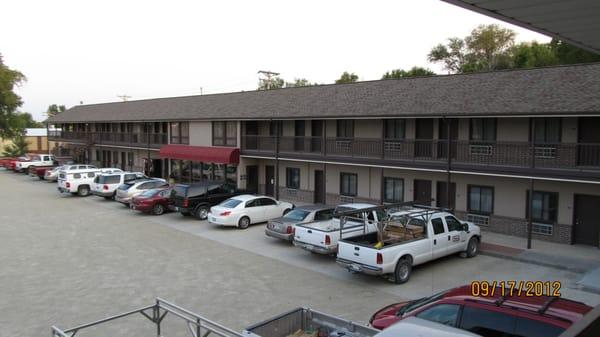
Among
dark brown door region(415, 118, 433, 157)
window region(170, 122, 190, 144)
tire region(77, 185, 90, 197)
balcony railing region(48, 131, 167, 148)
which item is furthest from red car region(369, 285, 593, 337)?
balcony railing region(48, 131, 167, 148)

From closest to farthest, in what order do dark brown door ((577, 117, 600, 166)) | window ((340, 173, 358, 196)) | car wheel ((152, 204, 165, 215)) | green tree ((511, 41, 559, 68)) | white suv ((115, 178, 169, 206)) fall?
dark brown door ((577, 117, 600, 166)) → car wheel ((152, 204, 165, 215)) → window ((340, 173, 358, 196)) → white suv ((115, 178, 169, 206)) → green tree ((511, 41, 559, 68))

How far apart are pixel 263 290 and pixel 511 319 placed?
738 centimetres

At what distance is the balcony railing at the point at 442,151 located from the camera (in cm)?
1703

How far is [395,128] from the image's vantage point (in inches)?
918

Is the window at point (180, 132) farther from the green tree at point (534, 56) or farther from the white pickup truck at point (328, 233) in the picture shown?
the green tree at point (534, 56)

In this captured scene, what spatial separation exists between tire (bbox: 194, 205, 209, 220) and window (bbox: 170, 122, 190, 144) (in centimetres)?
1304

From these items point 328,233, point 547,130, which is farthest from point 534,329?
point 547,130

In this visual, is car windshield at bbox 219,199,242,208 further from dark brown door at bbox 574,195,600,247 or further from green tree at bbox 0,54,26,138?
green tree at bbox 0,54,26,138

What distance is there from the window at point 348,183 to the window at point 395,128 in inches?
121

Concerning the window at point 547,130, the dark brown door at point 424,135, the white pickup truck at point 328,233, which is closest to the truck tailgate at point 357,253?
the white pickup truck at point 328,233

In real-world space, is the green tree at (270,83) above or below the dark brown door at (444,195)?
above

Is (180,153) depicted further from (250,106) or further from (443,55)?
(443,55)

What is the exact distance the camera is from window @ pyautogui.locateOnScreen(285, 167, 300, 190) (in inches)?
1114

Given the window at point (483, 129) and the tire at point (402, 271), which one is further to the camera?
the window at point (483, 129)
